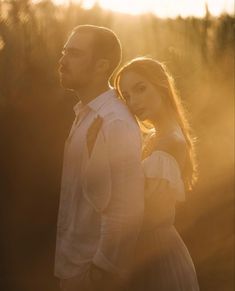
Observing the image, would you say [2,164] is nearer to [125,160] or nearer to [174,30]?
[125,160]

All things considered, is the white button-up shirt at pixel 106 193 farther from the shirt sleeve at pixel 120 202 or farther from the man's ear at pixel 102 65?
the man's ear at pixel 102 65

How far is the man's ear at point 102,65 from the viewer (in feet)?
9.18

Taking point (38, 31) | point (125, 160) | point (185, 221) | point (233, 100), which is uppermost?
point (125, 160)

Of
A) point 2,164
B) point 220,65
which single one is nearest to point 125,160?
point 2,164

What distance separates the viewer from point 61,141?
4.84 metres

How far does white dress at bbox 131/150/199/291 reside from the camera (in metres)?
2.85

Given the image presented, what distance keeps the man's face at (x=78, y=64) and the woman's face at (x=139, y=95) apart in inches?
8.4

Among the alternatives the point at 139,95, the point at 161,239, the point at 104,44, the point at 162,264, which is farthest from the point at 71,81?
the point at 162,264

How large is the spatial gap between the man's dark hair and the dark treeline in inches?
74.1

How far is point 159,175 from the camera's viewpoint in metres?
2.80

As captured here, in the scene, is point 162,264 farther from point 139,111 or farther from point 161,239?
point 139,111

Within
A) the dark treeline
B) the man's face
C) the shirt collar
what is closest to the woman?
the shirt collar

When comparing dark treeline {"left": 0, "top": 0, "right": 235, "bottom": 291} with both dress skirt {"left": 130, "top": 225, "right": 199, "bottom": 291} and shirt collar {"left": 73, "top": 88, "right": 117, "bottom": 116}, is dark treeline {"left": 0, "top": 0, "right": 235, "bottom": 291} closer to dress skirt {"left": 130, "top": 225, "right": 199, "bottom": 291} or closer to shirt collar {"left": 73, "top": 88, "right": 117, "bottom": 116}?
dress skirt {"left": 130, "top": 225, "right": 199, "bottom": 291}

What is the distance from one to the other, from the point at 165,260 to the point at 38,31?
3159 millimetres
